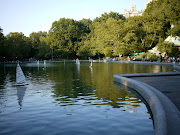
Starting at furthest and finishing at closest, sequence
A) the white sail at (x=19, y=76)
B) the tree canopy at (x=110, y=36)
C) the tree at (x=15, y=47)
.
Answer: the tree at (x=15, y=47) < the tree canopy at (x=110, y=36) < the white sail at (x=19, y=76)

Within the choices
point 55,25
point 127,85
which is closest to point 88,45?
point 55,25

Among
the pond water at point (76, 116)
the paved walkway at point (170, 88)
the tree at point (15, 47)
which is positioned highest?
the tree at point (15, 47)

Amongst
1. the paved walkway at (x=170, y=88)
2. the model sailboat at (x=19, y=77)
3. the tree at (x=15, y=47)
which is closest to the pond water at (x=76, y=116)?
the paved walkway at (x=170, y=88)

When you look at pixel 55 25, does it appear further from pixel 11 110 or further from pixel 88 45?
pixel 11 110

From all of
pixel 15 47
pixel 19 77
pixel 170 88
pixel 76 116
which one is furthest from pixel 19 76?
pixel 15 47

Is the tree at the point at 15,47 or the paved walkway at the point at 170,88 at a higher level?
the tree at the point at 15,47

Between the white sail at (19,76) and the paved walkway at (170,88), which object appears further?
the white sail at (19,76)

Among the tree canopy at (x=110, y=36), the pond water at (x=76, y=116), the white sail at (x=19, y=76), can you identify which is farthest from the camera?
the tree canopy at (x=110, y=36)

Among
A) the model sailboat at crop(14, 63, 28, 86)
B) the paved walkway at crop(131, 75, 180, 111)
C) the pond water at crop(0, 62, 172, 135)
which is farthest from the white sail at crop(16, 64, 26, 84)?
the paved walkway at crop(131, 75, 180, 111)

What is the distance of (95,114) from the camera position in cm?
815

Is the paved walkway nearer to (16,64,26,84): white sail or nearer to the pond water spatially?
the pond water

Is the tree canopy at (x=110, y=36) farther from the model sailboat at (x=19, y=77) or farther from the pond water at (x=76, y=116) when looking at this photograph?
the pond water at (x=76, y=116)

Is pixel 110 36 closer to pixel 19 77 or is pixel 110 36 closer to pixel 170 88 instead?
pixel 19 77

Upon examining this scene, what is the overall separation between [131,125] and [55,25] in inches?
4337
